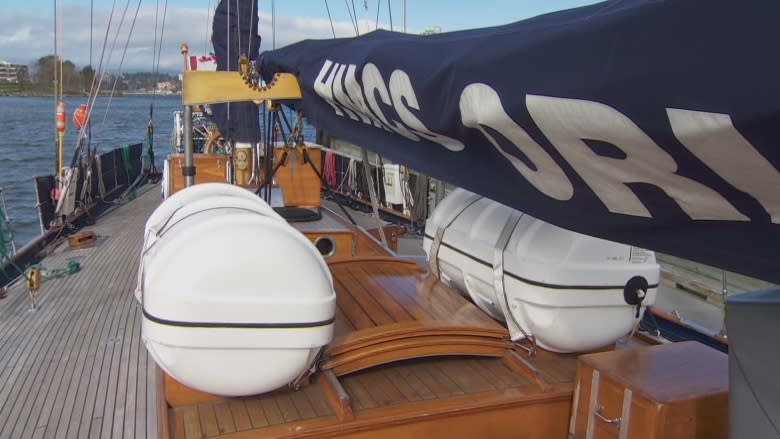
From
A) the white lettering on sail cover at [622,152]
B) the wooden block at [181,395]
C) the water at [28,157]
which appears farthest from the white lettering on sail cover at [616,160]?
the water at [28,157]

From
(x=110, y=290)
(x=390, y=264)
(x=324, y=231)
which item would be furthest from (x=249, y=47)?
(x=390, y=264)

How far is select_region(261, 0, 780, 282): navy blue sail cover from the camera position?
991 millimetres

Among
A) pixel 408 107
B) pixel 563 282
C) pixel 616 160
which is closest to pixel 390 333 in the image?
pixel 563 282

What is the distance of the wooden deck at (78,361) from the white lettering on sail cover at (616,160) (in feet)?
10.7

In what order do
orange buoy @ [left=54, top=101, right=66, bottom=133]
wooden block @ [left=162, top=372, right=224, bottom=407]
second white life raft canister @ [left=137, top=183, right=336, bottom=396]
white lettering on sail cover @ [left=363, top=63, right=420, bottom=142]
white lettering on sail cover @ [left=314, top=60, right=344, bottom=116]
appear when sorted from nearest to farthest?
white lettering on sail cover @ [left=363, top=63, right=420, bottom=142], second white life raft canister @ [left=137, top=183, right=336, bottom=396], wooden block @ [left=162, top=372, right=224, bottom=407], white lettering on sail cover @ [left=314, top=60, right=344, bottom=116], orange buoy @ [left=54, top=101, right=66, bottom=133]

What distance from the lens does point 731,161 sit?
3.42ft

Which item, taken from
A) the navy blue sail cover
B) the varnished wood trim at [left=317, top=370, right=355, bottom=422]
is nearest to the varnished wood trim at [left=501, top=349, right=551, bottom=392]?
the varnished wood trim at [left=317, top=370, right=355, bottom=422]

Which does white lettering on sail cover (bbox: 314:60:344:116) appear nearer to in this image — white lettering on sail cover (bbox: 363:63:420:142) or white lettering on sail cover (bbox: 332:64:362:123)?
white lettering on sail cover (bbox: 332:64:362:123)

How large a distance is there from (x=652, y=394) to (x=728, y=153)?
5.84ft

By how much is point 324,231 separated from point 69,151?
28.2 meters

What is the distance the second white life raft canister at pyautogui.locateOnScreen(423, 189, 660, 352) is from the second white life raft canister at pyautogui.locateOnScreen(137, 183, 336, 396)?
1130 millimetres

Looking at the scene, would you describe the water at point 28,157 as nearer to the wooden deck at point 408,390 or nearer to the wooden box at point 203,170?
the wooden box at point 203,170

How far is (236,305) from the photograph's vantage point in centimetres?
252

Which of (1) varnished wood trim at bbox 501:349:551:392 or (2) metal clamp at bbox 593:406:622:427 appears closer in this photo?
(2) metal clamp at bbox 593:406:622:427
